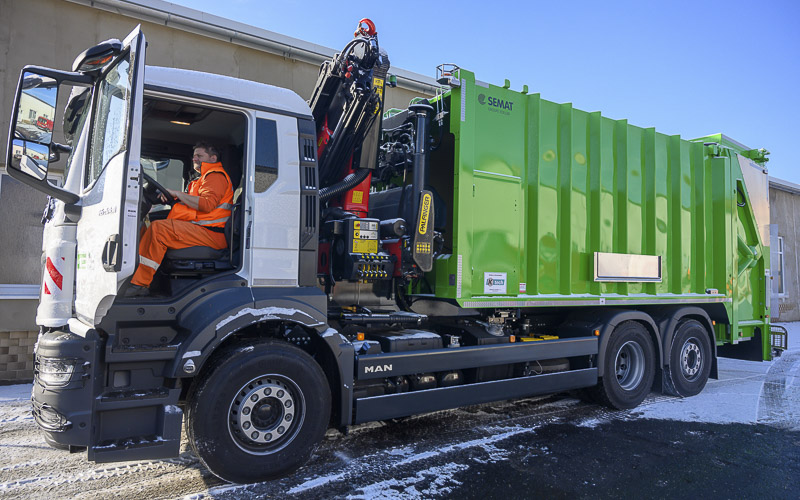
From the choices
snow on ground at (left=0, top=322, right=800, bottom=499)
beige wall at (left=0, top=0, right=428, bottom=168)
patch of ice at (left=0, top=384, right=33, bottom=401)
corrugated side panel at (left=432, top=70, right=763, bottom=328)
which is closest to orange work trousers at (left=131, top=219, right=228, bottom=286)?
snow on ground at (left=0, top=322, right=800, bottom=499)

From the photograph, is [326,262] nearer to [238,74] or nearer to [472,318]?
[472,318]

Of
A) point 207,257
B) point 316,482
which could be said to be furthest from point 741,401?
point 207,257

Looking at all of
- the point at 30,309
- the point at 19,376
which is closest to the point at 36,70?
the point at 30,309

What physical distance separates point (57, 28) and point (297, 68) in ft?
11.6

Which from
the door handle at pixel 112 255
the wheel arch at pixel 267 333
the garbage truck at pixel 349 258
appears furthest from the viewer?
the wheel arch at pixel 267 333

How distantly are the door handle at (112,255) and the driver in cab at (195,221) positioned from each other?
1.22 ft

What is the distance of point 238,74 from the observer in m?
8.84

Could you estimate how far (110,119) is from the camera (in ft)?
11.8

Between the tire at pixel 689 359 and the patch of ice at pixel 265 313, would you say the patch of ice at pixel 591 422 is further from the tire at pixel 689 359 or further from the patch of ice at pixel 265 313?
the patch of ice at pixel 265 313

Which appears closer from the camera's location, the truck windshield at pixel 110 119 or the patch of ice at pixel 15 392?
the truck windshield at pixel 110 119

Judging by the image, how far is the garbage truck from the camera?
341 centimetres

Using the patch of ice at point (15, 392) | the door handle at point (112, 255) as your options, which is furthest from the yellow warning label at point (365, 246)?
the patch of ice at point (15, 392)

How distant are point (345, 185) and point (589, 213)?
119 inches

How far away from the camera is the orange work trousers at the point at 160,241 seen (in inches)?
143
